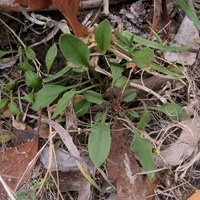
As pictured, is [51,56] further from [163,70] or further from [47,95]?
[163,70]

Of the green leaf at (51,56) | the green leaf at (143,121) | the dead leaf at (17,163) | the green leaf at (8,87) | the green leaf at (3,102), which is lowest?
the dead leaf at (17,163)

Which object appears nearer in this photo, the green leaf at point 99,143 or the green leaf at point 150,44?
the green leaf at point 99,143

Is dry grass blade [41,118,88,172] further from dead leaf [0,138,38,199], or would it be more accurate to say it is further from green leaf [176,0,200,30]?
green leaf [176,0,200,30]

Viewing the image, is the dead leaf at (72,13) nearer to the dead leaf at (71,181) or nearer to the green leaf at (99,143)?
the green leaf at (99,143)

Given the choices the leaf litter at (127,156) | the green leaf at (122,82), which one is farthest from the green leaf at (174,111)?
the green leaf at (122,82)

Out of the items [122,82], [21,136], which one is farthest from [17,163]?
[122,82]

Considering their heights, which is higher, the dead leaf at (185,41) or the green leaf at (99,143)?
the dead leaf at (185,41)
